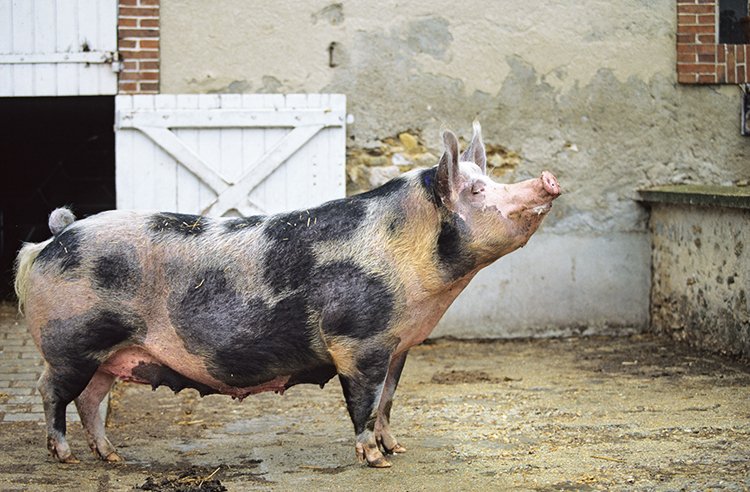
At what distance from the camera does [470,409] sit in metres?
6.80

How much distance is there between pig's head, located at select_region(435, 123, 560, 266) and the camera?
5.12 meters

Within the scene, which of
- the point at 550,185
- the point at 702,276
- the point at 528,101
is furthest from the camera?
the point at 528,101

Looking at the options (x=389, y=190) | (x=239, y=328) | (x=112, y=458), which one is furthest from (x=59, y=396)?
(x=389, y=190)

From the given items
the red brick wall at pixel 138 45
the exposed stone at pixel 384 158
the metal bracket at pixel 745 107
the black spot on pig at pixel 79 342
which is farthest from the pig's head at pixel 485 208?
the metal bracket at pixel 745 107

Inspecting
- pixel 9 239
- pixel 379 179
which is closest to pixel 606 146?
pixel 379 179

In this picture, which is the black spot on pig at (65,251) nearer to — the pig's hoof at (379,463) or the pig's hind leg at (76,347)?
the pig's hind leg at (76,347)

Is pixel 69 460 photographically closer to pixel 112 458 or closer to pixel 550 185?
pixel 112 458

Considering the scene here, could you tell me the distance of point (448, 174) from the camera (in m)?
5.19

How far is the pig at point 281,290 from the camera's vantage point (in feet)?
17.1

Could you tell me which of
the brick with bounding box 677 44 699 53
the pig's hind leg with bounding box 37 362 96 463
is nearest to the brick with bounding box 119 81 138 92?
the pig's hind leg with bounding box 37 362 96 463

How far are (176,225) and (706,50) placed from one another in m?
5.64

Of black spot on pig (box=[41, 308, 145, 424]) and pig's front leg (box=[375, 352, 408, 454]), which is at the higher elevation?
black spot on pig (box=[41, 308, 145, 424])

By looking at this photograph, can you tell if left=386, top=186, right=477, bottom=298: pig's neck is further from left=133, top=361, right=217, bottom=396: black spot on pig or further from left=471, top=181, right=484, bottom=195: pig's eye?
left=133, top=361, right=217, bottom=396: black spot on pig

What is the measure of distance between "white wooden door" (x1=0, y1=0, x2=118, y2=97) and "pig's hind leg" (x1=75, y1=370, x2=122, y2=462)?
3.82 metres
